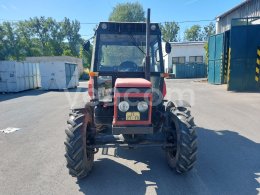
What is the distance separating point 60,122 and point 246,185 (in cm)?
593

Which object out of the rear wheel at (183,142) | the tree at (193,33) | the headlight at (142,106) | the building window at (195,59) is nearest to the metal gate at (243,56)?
the rear wheel at (183,142)

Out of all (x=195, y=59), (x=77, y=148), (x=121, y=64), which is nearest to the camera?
(x=77, y=148)

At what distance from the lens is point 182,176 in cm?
381

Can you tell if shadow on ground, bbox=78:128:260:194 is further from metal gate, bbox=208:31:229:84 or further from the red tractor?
metal gate, bbox=208:31:229:84

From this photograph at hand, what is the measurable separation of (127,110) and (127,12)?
55279 mm

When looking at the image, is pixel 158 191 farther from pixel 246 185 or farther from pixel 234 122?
pixel 234 122

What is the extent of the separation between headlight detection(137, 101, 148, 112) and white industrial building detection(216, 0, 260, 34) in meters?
15.3

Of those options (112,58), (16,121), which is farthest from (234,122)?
(16,121)

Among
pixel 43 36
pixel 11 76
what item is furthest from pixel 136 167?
pixel 43 36

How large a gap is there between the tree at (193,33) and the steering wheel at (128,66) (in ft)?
255

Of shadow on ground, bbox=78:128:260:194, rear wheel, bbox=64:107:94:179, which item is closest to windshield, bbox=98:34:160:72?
rear wheel, bbox=64:107:94:179

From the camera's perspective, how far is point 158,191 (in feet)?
11.2

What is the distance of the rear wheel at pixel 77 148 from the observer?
356 cm

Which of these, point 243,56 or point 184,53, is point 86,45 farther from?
point 184,53
